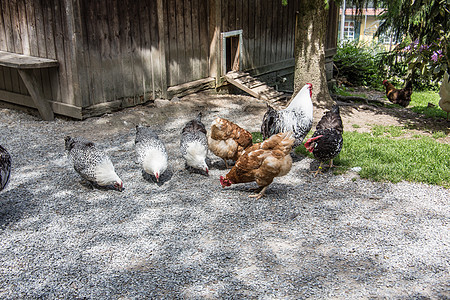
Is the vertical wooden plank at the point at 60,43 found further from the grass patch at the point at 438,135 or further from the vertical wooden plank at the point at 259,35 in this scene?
the grass patch at the point at 438,135

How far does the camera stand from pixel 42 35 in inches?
352

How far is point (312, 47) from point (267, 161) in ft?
20.7

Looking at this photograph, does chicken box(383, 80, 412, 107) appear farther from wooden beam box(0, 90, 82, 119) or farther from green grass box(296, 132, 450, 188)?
wooden beam box(0, 90, 82, 119)

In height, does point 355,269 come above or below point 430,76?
below

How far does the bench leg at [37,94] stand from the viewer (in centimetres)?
881

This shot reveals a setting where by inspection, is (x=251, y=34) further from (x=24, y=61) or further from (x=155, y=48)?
(x=24, y=61)

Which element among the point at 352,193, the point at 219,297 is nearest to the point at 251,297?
the point at 219,297

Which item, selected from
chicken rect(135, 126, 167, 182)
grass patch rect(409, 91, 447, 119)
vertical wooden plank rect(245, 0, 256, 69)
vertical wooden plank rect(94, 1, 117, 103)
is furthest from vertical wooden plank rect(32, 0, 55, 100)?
grass patch rect(409, 91, 447, 119)

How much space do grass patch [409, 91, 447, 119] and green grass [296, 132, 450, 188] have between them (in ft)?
11.6

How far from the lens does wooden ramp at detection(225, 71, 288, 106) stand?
36.6ft

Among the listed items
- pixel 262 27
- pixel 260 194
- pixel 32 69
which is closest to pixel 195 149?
pixel 260 194

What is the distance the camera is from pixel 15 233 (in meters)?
4.81

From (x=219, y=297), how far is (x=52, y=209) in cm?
294

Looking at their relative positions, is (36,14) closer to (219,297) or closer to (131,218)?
(131,218)
